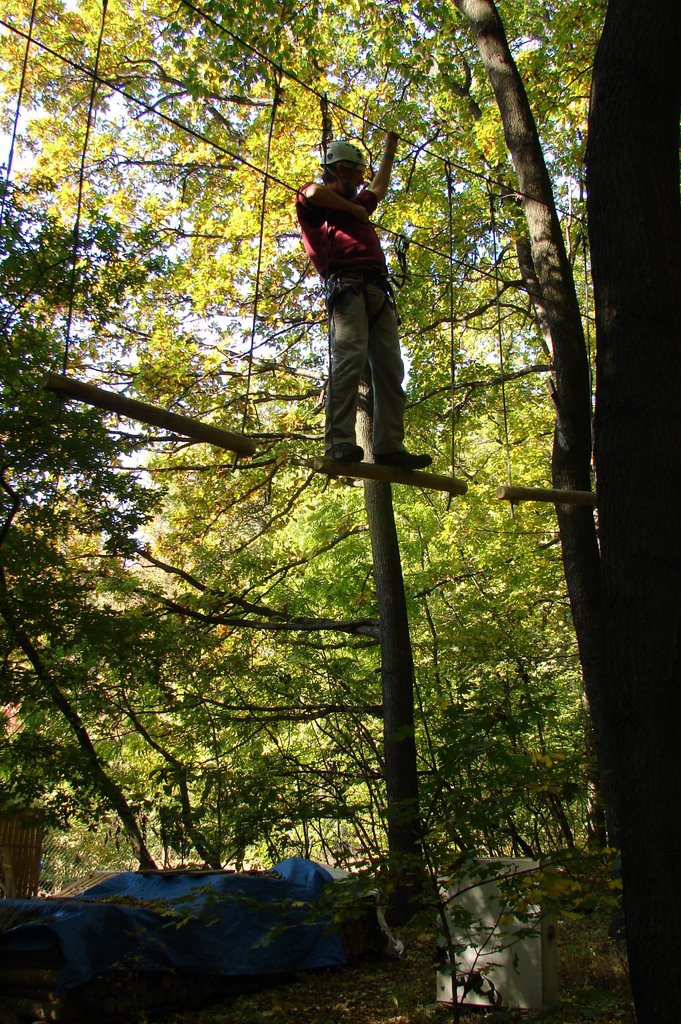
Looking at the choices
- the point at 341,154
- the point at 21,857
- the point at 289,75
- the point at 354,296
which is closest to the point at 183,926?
the point at 354,296

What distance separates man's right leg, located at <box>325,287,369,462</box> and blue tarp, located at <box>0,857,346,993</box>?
2020 mm

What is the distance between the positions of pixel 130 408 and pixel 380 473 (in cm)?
113

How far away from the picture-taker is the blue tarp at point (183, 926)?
414cm

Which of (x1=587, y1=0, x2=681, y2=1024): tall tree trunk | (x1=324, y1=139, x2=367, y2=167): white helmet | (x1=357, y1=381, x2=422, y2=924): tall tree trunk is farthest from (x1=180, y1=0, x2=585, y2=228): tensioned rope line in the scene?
(x1=357, y1=381, x2=422, y2=924): tall tree trunk

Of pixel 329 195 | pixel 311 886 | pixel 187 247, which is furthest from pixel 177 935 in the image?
pixel 187 247

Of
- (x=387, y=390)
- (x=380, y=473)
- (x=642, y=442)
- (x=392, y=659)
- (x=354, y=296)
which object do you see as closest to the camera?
(x=642, y=442)

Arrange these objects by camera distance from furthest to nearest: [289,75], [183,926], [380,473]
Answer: [183,926] < [289,75] < [380,473]

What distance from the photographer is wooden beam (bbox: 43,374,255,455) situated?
2.67 m

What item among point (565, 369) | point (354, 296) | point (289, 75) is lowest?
point (354, 296)

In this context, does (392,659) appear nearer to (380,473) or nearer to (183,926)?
Result: (183,926)

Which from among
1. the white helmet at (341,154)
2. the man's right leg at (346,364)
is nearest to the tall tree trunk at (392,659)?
the man's right leg at (346,364)

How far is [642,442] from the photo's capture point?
253 cm

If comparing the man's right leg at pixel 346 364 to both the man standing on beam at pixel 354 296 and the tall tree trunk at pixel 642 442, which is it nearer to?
the man standing on beam at pixel 354 296

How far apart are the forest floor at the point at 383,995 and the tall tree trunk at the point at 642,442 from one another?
1.71 metres
